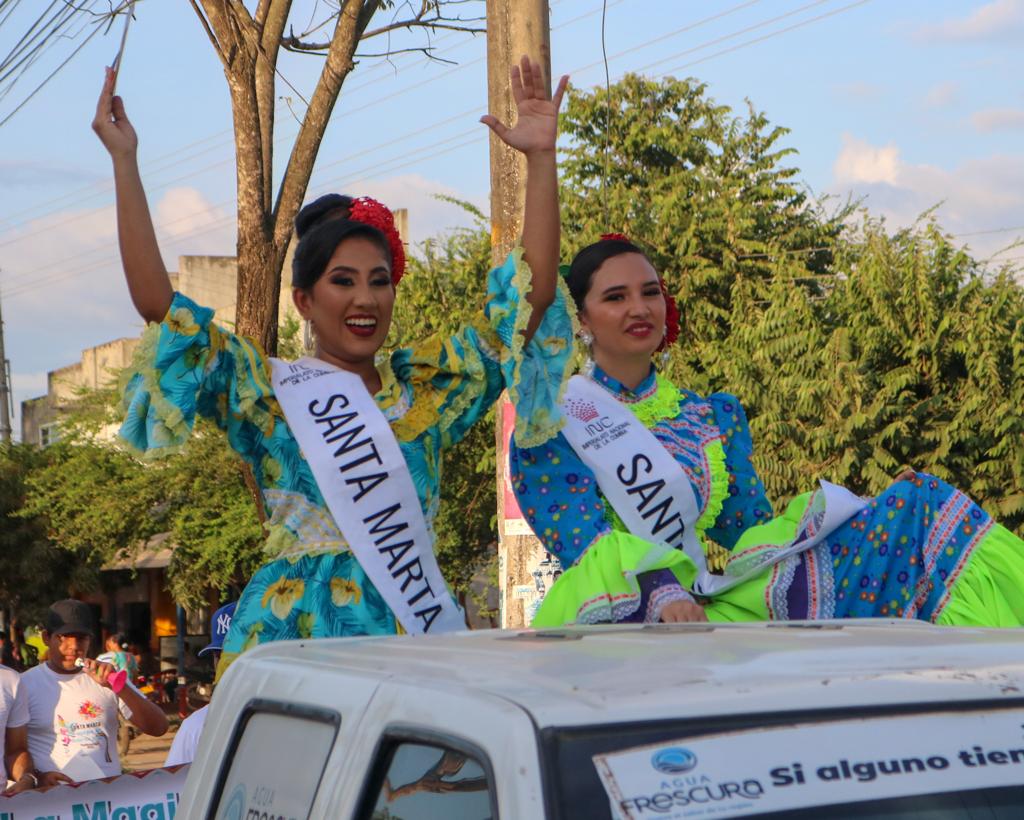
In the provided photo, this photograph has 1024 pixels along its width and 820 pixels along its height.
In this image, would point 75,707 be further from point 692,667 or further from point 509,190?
point 692,667

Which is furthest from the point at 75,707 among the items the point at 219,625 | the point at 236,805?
the point at 236,805

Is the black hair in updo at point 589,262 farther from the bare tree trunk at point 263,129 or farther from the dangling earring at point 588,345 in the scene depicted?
the bare tree trunk at point 263,129

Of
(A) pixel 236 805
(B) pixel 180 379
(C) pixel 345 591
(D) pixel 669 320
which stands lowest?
(A) pixel 236 805

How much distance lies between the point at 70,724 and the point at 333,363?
4.65 meters

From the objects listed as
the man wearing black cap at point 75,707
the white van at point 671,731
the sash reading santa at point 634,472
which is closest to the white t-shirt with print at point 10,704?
the man wearing black cap at point 75,707

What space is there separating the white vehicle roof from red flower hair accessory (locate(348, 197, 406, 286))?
1813 millimetres

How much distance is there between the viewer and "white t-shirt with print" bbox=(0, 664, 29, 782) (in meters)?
7.68

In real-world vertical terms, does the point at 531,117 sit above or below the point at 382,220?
above

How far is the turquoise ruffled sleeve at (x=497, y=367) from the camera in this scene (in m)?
4.02

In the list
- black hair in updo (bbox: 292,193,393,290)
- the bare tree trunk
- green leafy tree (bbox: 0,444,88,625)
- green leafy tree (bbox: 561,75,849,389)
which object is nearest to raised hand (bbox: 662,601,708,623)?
black hair in updo (bbox: 292,193,393,290)

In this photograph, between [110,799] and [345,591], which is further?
[110,799]

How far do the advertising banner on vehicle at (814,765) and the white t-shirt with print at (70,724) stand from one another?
21.8ft

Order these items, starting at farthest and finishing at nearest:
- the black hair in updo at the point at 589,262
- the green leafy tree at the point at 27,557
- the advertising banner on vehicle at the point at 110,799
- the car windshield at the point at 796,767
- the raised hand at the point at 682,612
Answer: the green leafy tree at the point at 27,557, the advertising banner on vehicle at the point at 110,799, the black hair in updo at the point at 589,262, the raised hand at the point at 682,612, the car windshield at the point at 796,767

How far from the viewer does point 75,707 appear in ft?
26.8
